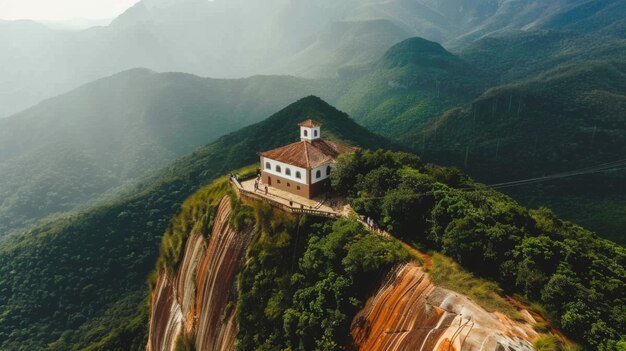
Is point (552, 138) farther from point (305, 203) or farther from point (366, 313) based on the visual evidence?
point (366, 313)

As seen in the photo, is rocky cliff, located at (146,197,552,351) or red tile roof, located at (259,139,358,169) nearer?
rocky cliff, located at (146,197,552,351)

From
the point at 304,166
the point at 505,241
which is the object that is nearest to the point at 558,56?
the point at 304,166

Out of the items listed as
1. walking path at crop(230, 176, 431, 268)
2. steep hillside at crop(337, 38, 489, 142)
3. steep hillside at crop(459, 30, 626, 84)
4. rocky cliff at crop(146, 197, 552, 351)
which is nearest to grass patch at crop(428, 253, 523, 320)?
rocky cliff at crop(146, 197, 552, 351)

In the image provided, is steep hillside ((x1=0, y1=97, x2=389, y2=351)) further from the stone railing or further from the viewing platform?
the stone railing

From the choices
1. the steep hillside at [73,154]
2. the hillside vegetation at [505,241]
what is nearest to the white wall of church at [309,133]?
the hillside vegetation at [505,241]

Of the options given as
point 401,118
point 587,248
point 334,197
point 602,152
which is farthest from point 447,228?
point 401,118

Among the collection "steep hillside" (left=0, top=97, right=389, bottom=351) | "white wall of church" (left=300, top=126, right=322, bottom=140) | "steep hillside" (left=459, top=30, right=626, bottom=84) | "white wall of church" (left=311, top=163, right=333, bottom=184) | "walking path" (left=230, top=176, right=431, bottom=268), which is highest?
"steep hillside" (left=459, top=30, right=626, bottom=84)

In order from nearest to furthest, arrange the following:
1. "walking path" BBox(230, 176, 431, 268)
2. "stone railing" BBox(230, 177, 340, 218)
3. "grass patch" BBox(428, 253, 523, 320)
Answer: "grass patch" BBox(428, 253, 523, 320) → "walking path" BBox(230, 176, 431, 268) → "stone railing" BBox(230, 177, 340, 218)
